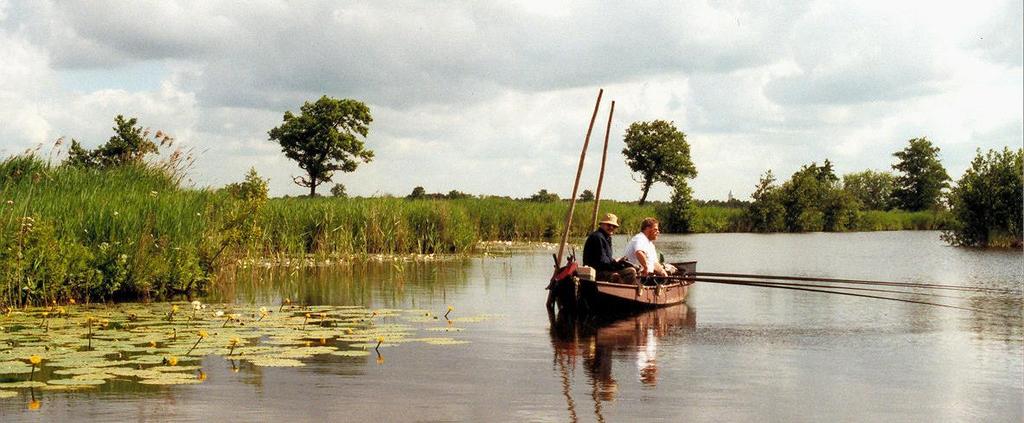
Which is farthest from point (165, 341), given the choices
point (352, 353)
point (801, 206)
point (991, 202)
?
point (801, 206)

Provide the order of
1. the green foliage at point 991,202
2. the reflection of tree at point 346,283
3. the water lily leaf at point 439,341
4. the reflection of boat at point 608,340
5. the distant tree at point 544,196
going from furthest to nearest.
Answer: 1. the distant tree at point 544,196
2. the green foliage at point 991,202
3. the reflection of tree at point 346,283
4. the water lily leaf at point 439,341
5. the reflection of boat at point 608,340

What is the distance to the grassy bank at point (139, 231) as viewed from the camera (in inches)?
587

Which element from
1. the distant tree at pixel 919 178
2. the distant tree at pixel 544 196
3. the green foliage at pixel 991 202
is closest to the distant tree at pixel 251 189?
the green foliage at pixel 991 202

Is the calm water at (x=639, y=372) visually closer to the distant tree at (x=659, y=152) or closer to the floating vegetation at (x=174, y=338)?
the floating vegetation at (x=174, y=338)

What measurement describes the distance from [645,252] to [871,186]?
11590 centimetres

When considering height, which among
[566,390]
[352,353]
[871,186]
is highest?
[871,186]

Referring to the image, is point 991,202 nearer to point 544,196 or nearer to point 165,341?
point 544,196

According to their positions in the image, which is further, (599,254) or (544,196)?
(544,196)

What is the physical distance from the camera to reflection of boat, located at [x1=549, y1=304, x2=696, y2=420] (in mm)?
10422

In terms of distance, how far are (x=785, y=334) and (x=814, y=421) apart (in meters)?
6.33

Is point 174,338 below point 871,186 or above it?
below

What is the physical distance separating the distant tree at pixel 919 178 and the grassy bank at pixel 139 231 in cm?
8836

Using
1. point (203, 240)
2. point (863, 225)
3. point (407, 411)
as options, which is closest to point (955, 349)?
point (407, 411)

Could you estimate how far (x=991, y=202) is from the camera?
45.4m
